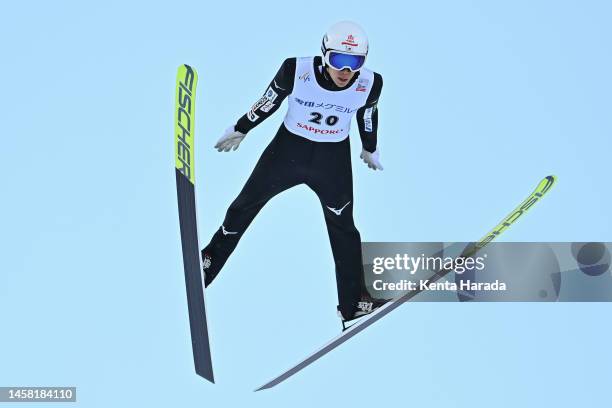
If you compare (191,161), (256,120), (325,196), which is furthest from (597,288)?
(191,161)

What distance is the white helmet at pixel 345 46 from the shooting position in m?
7.13

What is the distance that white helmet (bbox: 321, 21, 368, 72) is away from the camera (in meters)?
7.13

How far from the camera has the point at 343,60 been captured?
7.18 meters

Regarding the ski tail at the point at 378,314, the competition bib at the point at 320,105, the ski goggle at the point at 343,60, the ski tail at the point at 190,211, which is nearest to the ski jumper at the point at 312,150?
the competition bib at the point at 320,105

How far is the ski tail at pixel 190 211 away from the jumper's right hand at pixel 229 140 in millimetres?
701

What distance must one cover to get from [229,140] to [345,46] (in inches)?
49.6

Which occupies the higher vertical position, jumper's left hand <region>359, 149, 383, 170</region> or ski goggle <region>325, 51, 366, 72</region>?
ski goggle <region>325, 51, 366, 72</region>

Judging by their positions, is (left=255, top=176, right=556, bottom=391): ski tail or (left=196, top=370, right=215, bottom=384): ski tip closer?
(left=196, top=370, right=215, bottom=384): ski tip

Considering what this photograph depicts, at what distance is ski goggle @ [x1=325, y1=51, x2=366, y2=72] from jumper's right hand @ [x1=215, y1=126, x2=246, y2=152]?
3.21 feet

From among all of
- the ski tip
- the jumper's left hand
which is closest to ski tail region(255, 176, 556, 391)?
the ski tip

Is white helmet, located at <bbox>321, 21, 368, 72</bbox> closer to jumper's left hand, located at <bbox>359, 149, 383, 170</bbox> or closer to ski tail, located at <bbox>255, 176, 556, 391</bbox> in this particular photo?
jumper's left hand, located at <bbox>359, 149, 383, 170</bbox>

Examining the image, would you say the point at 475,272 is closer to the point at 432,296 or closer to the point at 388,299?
the point at 432,296

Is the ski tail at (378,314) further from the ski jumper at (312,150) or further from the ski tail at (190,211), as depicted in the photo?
the ski tail at (190,211)

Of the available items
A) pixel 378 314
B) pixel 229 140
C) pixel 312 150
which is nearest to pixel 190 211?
pixel 229 140
